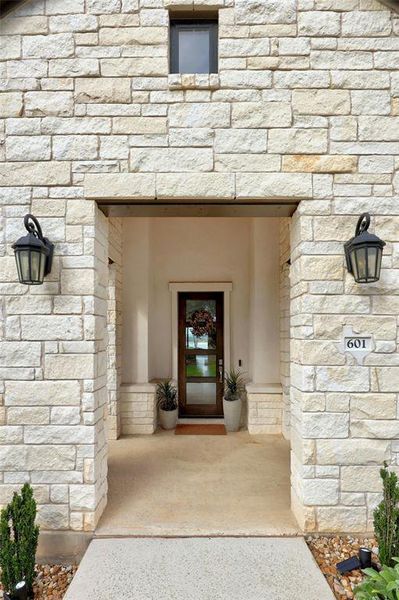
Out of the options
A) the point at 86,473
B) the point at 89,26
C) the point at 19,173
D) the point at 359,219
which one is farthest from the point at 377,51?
the point at 86,473

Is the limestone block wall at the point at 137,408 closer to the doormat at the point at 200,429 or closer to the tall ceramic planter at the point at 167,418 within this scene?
the tall ceramic planter at the point at 167,418

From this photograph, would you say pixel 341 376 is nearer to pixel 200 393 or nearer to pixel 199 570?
pixel 199 570

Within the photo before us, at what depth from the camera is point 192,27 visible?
269cm

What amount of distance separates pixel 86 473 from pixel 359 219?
108 inches

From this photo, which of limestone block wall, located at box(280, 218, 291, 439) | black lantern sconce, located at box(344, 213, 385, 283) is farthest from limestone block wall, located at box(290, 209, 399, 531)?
limestone block wall, located at box(280, 218, 291, 439)

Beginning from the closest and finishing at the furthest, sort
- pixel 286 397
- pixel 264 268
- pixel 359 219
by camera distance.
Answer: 1. pixel 359 219
2. pixel 286 397
3. pixel 264 268

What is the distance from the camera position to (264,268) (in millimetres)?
5211

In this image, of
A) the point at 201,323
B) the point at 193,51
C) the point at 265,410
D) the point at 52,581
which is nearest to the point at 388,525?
the point at 52,581

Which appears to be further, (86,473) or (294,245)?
(294,245)

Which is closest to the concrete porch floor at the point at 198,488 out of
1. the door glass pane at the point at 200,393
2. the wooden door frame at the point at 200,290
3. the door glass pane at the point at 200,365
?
the door glass pane at the point at 200,393

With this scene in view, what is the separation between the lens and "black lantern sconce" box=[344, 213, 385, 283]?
234cm

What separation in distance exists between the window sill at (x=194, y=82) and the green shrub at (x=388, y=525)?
9.84 feet

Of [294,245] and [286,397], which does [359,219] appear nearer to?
[294,245]

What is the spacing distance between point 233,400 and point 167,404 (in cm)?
102
